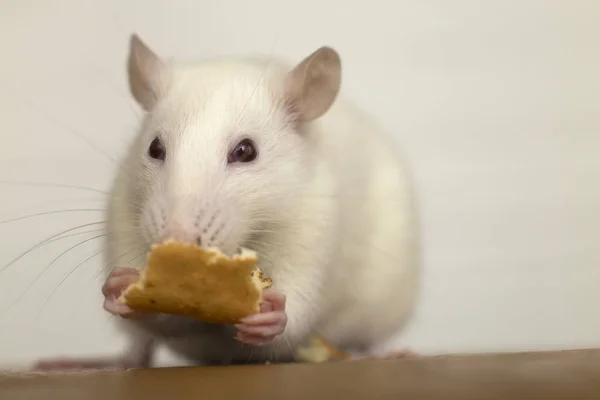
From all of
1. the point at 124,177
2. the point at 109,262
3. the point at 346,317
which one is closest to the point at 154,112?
the point at 124,177

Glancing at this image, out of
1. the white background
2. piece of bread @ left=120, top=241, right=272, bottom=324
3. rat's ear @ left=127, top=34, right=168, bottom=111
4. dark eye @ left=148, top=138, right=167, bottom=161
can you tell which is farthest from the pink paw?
the white background

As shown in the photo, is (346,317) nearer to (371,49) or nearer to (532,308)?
(532,308)

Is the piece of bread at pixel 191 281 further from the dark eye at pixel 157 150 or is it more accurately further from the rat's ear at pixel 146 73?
the rat's ear at pixel 146 73

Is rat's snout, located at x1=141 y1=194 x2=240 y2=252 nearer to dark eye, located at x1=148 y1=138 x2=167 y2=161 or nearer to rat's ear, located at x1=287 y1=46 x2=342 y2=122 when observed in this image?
dark eye, located at x1=148 y1=138 x2=167 y2=161

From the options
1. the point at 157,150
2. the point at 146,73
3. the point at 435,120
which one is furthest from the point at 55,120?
the point at 435,120

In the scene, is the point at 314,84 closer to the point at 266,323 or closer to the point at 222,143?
the point at 222,143
